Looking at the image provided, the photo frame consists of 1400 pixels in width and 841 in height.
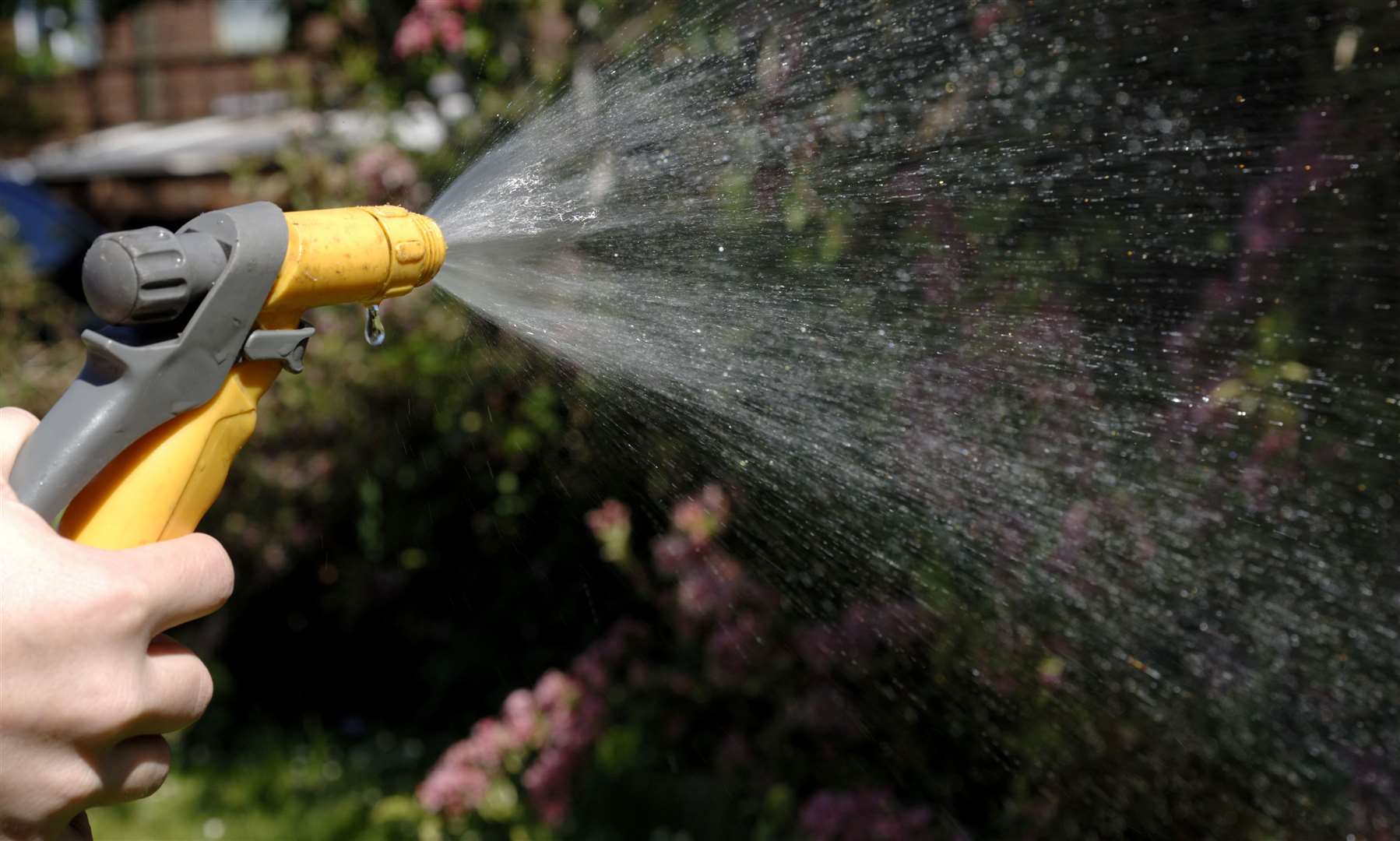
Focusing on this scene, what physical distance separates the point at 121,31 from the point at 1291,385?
12337 millimetres

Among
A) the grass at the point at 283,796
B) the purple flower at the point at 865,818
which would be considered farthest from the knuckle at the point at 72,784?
the grass at the point at 283,796

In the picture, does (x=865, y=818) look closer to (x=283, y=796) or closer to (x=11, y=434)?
(x=11, y=434)

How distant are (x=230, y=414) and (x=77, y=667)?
244 mm

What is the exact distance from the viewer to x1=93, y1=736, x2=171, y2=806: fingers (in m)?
1.02

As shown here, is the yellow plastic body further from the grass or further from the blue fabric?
the blue fabric

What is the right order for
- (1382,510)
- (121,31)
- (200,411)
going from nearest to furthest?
(200,411) < (1382,510) < (121,31)

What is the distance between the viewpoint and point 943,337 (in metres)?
2.20

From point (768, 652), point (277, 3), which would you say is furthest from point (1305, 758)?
point (277, 3)

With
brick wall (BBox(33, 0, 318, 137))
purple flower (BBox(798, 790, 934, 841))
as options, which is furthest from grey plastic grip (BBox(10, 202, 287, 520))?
brick wall (BBox(33, 0, 318, 137))

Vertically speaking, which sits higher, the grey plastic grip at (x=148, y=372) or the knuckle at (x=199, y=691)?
the grey plastic grip at (x=148, y=372)

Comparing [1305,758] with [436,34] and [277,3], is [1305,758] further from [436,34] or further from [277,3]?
[277,3]

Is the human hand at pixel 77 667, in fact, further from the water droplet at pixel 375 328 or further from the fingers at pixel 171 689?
the water droplet at pixel 375 328

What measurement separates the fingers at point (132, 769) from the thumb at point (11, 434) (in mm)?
236

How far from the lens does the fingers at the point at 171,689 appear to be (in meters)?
1.00
